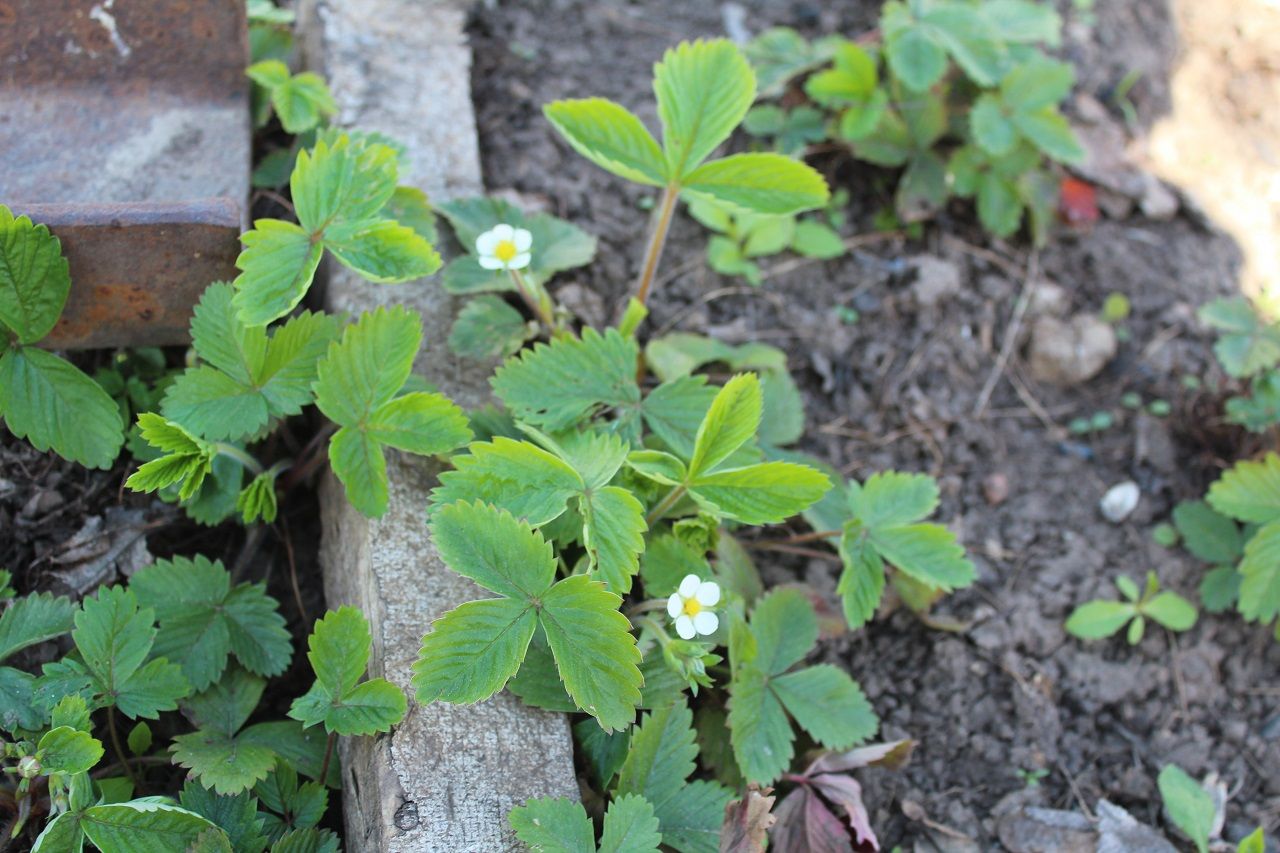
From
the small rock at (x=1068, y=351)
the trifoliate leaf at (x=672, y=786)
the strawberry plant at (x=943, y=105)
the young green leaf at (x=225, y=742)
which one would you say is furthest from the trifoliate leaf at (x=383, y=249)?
the small rock at (x=1068, y=351)

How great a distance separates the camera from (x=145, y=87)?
6.82 ft

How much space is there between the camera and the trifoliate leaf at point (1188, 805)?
1.87 metres

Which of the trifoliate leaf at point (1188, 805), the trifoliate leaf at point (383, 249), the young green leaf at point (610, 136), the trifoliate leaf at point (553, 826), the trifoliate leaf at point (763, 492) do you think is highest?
the young green leaf at point (610, 136)

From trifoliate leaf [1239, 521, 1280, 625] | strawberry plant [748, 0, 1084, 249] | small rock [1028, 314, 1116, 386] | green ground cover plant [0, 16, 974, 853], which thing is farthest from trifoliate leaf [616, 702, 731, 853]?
strawberry plant [748, 0, 1084, 249]

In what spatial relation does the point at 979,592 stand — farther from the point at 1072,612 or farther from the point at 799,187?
the point at 799,187

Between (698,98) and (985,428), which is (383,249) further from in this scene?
(985,428)

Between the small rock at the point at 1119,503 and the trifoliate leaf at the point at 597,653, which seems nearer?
the trifoliate leaf at the point at 597,653

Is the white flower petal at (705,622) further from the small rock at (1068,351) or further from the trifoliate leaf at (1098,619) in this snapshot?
the small rock at (1068,351)

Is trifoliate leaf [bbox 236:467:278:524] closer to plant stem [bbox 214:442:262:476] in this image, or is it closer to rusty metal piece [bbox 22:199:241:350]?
plant stem [bbox 214:442:262:476]

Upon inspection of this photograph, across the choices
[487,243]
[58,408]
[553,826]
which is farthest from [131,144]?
[553,826]

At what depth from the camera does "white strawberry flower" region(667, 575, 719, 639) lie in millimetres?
1543

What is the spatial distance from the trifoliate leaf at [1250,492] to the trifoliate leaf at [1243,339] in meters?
0.31

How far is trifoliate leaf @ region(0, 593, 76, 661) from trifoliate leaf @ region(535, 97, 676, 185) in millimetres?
1162

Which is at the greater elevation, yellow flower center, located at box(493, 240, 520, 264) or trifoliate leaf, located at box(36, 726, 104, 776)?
yellow flower center, located at box(493, 240, 520, 264)
